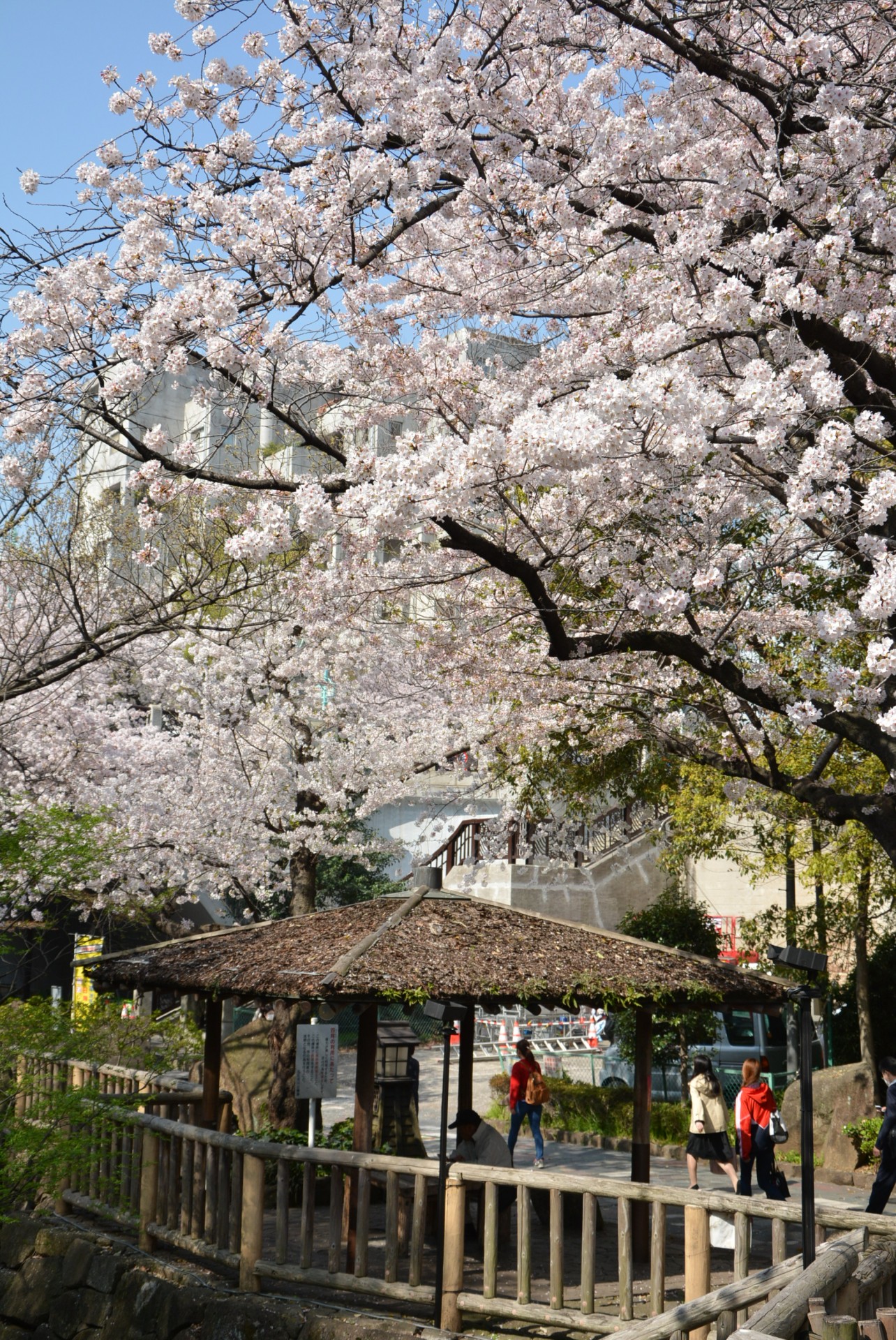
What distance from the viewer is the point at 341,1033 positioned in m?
25.1

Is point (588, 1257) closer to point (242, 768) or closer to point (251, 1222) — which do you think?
point (251, 1222)

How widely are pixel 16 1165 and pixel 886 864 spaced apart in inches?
428

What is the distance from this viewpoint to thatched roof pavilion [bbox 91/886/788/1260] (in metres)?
8.44

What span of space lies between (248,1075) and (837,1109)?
7.34m

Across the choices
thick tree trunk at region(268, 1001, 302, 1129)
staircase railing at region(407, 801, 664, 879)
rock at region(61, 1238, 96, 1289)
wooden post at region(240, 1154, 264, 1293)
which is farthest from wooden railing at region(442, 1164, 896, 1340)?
staircase railing at region(407, 801, 664, 879)

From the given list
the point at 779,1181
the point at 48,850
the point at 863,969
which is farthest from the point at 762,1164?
the point at 48,850

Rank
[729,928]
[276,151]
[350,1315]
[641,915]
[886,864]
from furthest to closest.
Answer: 1. [729,928]
2. [641,915]
3. [886,864]
4. [276,151]
5. [350,1315]

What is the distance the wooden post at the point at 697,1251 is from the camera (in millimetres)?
6828

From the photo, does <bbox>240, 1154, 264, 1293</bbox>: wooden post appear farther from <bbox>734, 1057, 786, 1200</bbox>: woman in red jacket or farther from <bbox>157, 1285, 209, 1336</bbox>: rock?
<bbox>734, 1057, 786, 1200</bbox>: woman in red jacket

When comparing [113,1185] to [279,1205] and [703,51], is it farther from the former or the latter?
[703,51]

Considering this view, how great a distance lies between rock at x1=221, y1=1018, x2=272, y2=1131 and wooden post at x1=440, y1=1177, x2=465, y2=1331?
20.4 ft

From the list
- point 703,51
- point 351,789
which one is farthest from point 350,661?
point 703,51

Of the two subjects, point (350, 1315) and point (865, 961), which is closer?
point (350, 1315)

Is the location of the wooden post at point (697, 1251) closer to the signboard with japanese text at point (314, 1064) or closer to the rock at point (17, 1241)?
the signboard with japanese text at point (314, 1064)
